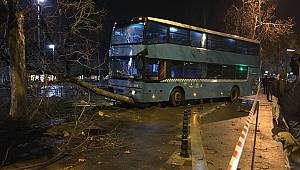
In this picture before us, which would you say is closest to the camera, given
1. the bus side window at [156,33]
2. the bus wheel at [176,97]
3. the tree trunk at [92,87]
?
the tree trunk at [92,87]

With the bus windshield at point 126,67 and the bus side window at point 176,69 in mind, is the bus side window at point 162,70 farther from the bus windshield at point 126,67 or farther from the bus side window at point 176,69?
the bus windshield at point 126,67

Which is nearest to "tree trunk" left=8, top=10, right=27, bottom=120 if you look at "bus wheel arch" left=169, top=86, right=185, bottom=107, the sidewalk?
the sidewalk

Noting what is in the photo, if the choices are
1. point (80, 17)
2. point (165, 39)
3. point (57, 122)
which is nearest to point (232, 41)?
point (165, 39)

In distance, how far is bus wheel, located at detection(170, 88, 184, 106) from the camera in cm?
1759

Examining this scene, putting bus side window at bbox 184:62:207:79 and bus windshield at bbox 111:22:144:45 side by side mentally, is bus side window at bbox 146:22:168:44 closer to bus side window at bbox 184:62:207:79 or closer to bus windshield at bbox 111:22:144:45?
bus windshield at bbox 111:22:144:45

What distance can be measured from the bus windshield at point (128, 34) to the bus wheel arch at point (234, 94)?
947cm

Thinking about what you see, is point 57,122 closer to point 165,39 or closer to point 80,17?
point 80,17

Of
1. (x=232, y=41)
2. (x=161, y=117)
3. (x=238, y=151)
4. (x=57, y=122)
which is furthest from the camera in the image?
(x=232, y=41)

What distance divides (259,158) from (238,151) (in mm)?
3098

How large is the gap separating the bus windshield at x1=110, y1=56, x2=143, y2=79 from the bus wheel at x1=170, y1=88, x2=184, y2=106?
2.64 m

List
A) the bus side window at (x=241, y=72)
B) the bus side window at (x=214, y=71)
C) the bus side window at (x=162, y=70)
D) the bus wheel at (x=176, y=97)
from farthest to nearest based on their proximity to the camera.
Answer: the bus side window at (x=241, y=72), the bus side window at (x=214, y=71), the bus wheel at (x=176, y=97), the bus side window at (x=162, y=70)

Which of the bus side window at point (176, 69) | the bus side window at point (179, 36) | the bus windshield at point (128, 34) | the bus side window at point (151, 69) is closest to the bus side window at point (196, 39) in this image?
the bus side window at point (179, 36)

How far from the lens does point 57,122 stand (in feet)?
38.9

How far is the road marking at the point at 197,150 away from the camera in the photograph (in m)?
6.84
